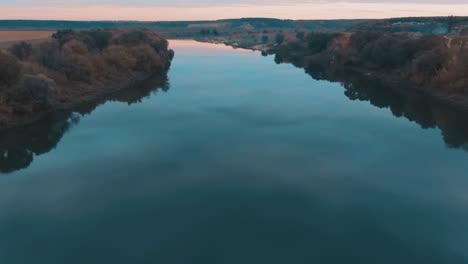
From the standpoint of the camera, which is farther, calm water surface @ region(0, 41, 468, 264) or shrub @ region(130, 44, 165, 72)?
shrub @ region(130, 44, 165, 72)

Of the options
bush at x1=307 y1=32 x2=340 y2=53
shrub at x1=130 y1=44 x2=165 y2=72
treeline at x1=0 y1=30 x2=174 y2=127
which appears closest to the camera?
treeline at x1=0 y1=30 x2=174 y2=127

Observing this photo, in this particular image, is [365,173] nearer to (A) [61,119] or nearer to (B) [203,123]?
(B) [203,123]

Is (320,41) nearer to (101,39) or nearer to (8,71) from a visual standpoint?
(101,39)

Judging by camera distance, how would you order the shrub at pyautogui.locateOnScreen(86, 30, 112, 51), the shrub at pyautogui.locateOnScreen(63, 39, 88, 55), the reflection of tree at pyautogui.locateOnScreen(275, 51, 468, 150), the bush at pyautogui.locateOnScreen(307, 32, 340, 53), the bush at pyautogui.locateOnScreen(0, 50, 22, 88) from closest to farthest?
1. the reflection of tree at pyautogui.locateOnScreen(275, 51, 468, 150)
2. the bush at pyautogui.locateOnScreen(0, 50, 22, 88)
3. the shrub at pyautogui.locateOnScreen(63, 39, 88, 55)
4. the shrub at pyautogui.locateOnScreen(86, 30, 112, 51)
5. the bush at pyautogui.locateOnScreen(307, 32, 340, 53)

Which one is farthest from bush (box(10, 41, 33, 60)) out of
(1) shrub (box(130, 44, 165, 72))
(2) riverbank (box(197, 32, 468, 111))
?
(2) riverbank (box(197, 32, 468, 111))

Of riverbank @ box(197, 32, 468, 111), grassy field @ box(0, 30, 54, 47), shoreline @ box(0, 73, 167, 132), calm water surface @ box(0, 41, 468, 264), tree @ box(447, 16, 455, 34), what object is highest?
tree @ box(447, 16, 455, 34)

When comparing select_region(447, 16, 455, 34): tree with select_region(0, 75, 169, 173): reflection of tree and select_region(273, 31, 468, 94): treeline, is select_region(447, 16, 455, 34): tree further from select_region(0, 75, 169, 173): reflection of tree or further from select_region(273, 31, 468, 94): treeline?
select_region(0, 75, 169, 173): reflection of tree

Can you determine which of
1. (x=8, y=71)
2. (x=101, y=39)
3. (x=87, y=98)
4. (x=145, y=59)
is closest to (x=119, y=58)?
(x=145, y=59)
